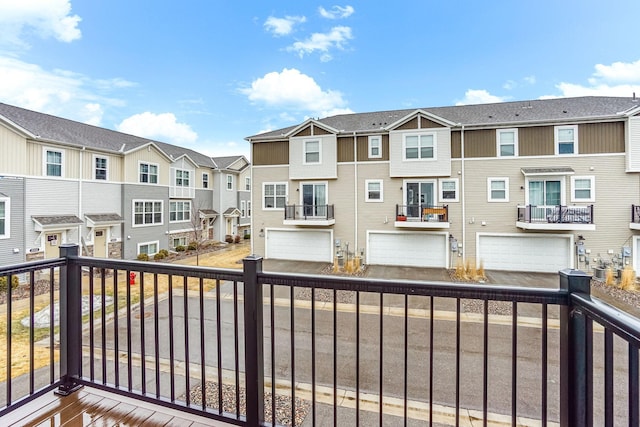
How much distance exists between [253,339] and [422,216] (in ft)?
40.7

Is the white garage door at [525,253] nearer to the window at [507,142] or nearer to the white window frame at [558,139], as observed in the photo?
the white window frame at [558,139]

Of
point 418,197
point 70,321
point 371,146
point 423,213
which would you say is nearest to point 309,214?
point 371,146

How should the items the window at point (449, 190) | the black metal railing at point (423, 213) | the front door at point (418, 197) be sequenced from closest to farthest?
the black metal railing at point (423, 213)
the window at point (449, 190)
the front door at point (418, 197)

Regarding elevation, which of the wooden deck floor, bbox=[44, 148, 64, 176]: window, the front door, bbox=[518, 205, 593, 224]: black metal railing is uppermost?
bbox=[44, 148, 64, 176]: window

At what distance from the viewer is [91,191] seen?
45.4 feet

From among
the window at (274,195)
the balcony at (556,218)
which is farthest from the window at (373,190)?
the balcony at (556,218)

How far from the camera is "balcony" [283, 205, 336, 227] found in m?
14.1

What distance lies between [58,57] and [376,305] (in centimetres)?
1645

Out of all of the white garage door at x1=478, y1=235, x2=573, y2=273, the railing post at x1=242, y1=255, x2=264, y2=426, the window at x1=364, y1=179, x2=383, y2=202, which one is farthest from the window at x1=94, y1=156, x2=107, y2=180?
the white garage door at x1=478, y1=235, x2=573, y2=273

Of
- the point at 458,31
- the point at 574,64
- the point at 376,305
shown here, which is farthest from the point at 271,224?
the point at 574,64

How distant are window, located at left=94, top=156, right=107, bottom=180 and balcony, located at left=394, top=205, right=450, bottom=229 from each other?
45.8 feet

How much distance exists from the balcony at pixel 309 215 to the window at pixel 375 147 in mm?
3117

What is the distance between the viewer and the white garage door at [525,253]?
12.1 meters

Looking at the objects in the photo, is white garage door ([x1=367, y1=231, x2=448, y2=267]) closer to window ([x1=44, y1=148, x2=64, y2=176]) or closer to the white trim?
the white trim
